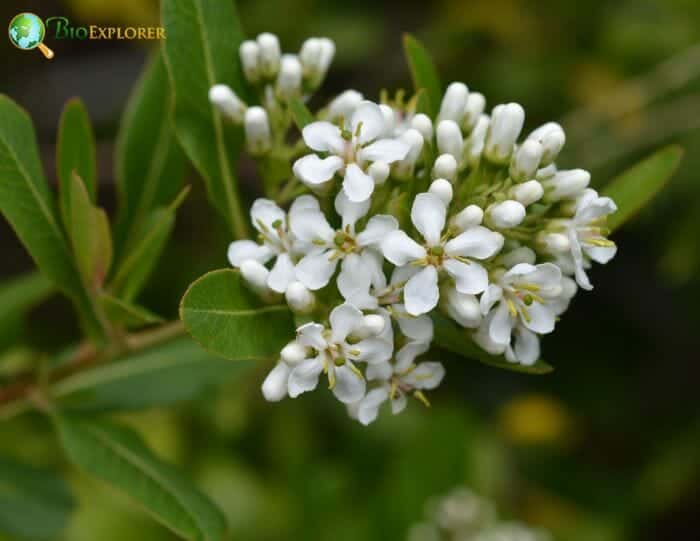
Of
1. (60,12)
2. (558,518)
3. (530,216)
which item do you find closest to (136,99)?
(530,216)

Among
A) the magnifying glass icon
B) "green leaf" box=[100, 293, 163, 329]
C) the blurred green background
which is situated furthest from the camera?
the blurred green background

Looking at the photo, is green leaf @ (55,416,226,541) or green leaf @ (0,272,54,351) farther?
green leaf @ (0,272,54,351)

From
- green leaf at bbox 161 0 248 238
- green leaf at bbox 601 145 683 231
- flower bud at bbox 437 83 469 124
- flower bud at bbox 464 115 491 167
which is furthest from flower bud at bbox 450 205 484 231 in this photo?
green leaf at bbox 161 0 248 238

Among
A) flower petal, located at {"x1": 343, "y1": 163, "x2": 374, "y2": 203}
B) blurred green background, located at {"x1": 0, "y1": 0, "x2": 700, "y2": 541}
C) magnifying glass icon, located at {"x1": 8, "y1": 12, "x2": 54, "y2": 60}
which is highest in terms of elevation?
magnifying glass icon, located at {"x1": 8, "y1": 12, "x2": 54, "y2": 60}

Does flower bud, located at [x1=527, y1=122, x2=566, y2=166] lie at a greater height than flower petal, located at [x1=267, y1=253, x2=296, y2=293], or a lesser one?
greater

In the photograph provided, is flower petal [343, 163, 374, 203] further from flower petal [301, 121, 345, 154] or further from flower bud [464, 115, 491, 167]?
flower bud [464, 115, 491, 167]

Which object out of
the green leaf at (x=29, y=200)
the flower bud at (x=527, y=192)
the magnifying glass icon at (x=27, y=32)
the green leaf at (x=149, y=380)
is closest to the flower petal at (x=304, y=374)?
the flower bud at (x=527, y=192)

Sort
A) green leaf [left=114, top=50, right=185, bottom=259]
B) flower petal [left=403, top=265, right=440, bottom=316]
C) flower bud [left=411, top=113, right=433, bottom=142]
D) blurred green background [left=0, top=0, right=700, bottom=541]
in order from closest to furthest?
flower petal [left=403, top=265, right=440, bottom=316]
flower bud [left=411, top=113, right=433, bottom=142]
green leaf [left=114, top=50, right=185, bottom=259]
blurred green background [left=0, top=0, right=700, bottom=541]
